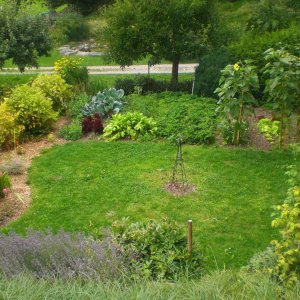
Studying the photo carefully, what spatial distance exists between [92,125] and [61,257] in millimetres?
6150

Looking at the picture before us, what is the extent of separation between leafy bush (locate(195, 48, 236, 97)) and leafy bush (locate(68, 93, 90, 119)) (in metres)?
2.91

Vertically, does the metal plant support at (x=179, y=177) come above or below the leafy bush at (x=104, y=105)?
below

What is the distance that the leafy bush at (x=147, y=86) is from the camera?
14.7 metres

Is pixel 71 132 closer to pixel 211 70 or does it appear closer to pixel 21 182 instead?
pixel 21 182

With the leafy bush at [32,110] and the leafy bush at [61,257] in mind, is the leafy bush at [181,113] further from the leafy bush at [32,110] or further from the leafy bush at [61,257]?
the leafy bush at [61,257]

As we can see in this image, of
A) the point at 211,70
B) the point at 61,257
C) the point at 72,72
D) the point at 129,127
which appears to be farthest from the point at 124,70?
the point at 61,257

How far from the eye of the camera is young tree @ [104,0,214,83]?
13.9 m

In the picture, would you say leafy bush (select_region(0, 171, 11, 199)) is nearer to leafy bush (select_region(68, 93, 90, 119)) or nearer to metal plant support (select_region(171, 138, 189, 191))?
metal plant support (select_region(171, 138, 189, 191))

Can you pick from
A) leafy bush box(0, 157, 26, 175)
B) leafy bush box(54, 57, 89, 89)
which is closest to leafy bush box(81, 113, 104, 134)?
leafy bush box(0, 157, 26, 175)

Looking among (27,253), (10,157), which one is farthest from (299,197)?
(10,157)

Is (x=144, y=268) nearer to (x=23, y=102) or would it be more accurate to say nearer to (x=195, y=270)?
(x=195, y=270)

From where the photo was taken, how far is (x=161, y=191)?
8648mm

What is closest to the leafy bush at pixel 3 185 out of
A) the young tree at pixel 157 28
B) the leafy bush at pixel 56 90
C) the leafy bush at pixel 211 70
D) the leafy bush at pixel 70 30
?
the leafy bush at pixel 56 90

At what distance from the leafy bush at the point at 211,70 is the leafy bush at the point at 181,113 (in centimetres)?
43
